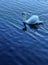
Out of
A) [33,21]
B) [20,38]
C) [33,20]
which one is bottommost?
[20,38]

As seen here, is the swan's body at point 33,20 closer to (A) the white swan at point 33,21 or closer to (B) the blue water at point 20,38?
(A) the white swan at point 33,21

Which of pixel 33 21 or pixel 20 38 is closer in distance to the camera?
pixel 20 38

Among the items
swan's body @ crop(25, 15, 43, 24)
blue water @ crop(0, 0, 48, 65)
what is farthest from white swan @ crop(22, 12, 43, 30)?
blue water @ crop(0, 0, 48, 65)

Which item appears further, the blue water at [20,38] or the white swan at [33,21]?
the white swan at [33,21]

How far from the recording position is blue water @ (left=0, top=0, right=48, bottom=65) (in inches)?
621

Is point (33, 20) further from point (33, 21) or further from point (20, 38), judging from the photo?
point (20, 38)

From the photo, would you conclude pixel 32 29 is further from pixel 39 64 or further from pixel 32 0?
pixel 32 0

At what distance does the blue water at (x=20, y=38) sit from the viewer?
51.8ft

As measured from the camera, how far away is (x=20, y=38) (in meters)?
18.5

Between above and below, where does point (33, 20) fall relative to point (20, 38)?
above

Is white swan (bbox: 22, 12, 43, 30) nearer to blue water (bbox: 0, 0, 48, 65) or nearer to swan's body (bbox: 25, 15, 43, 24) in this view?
swan's body (bbox: 25, 15, 43, 24)

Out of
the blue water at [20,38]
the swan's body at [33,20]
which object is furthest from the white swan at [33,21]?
the blue water at [20,38]

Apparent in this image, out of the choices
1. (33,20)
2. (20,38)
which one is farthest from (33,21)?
(20,38)

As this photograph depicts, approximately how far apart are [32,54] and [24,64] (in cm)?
148
